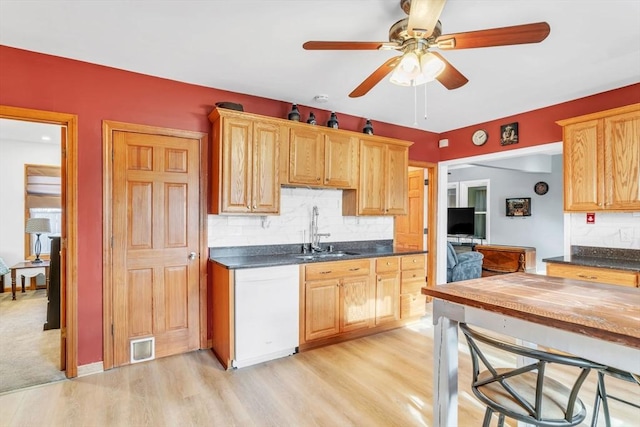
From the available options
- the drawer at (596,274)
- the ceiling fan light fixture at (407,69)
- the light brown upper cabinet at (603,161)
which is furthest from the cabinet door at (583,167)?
the ceiling fan light fixture at (407,69)

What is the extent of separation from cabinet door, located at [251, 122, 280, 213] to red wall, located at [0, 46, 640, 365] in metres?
0.55

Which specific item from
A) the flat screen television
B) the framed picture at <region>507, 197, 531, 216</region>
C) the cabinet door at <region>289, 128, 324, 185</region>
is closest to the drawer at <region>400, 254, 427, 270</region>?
the cabinet door at <region>289, 128, 324, 185</region>

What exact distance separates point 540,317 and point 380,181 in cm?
285

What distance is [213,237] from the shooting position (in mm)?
3289

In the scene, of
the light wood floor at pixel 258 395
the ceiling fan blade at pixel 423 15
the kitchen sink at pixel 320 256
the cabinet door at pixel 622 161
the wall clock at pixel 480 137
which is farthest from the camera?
the wall clock at pixel 480 137

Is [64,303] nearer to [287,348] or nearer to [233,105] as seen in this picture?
[287,348]

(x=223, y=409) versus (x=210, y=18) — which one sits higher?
(x=210, y=18)

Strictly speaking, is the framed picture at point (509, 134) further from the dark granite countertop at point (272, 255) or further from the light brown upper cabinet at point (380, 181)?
the dark granite countertop at point (272, 255)

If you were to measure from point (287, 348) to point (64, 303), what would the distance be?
6.17ft

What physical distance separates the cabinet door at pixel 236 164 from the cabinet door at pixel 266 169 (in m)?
0.06

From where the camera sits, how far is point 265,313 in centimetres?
294

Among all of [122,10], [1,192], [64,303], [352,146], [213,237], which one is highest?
[122,10]

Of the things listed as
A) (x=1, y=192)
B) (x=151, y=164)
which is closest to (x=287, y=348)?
(x=151, y=164)

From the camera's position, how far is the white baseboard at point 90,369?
2.70 metres
